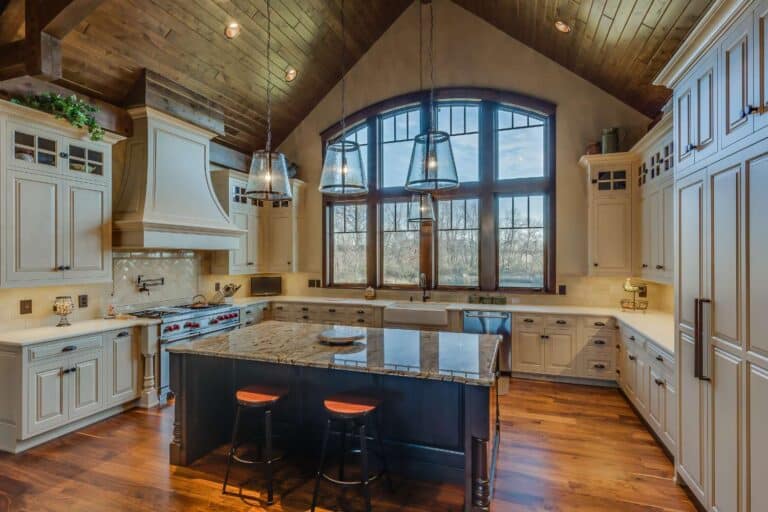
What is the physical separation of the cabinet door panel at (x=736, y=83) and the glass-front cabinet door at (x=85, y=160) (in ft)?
15.7

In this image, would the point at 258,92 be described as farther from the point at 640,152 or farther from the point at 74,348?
the point at 640,152

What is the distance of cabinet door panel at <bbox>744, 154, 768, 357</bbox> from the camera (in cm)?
177

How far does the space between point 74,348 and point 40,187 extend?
4.55 feet

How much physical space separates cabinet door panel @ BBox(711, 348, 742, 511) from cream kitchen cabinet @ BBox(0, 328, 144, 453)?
14.9 feet

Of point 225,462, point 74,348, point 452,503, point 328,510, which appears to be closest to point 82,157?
point 74,348

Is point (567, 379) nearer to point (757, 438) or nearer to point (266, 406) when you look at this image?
point (757, 438)

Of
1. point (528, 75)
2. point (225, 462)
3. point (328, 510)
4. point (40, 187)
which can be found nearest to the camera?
point (328, 510)

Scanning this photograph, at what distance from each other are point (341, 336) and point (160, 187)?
9.02ft

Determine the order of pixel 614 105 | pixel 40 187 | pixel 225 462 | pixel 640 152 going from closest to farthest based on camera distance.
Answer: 1. pixel 225 462
2. pixel 40 187
3. pixel 640 152
4. pixel 614 105

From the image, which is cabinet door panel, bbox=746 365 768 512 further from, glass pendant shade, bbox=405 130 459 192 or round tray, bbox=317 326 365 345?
round tray, bbox=317 326 365 345

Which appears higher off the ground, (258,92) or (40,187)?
(258,92)

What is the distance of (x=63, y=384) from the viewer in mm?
3383

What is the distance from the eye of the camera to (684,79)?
98.9 inches

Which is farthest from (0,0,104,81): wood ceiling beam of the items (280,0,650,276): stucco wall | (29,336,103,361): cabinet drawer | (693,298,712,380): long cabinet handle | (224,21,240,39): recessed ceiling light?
(693,298,712,380): long cabinet handle
